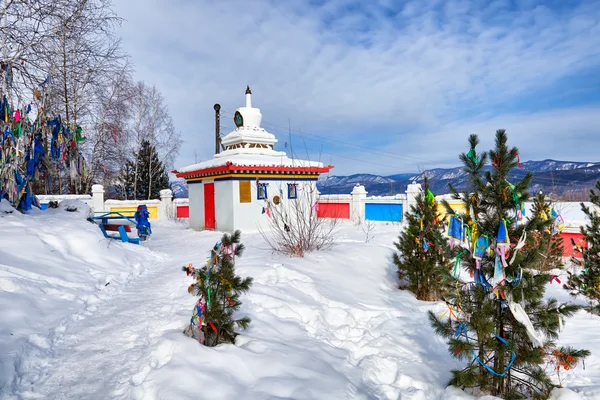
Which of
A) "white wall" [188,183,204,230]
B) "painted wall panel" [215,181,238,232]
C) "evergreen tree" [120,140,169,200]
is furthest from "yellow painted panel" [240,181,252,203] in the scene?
"evergreen tree" [120,140,169,200]

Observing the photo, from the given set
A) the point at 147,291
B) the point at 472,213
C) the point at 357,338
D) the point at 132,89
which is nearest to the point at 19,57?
the point at 147,291

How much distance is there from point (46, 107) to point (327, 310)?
7.92 metres

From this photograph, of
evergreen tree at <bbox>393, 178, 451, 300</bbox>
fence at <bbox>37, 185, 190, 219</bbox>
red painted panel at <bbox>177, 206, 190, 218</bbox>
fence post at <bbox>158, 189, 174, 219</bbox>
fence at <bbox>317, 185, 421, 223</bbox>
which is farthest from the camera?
red painted panel at <bbox>177, 206, 190, 218</bbox>

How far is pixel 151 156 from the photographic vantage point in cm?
2523

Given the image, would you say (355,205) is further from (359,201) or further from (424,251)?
(424,251)

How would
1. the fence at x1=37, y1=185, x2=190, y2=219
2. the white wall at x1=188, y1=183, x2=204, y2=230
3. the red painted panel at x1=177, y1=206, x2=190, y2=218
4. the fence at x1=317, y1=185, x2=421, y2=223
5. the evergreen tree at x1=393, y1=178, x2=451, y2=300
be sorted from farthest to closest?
the red painted panel at x1=177, y1=206, x2=190, y2=218 < the fence at x1=37, y1=185, x2=190, y2=219 < the fence at x1=317, y1=185, x2=421, y2=223 < the white wall at x1=188, y1=183, x2=204, y2=230 < the evergreen tree at x1=393, y1=178, x2=451, y2=300

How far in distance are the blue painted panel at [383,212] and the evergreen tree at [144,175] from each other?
1525cm

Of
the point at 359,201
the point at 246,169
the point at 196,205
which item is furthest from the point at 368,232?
the point at 196,205

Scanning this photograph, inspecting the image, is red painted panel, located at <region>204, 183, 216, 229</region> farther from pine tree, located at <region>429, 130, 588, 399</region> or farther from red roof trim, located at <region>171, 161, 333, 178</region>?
pine tree, located at <region>429, 130, 588, 399</region>

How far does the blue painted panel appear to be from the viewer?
16.7 m

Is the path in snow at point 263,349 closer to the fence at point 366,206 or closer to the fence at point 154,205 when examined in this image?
the fence at point 366,206

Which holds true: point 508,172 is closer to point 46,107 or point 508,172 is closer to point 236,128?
point 46,107

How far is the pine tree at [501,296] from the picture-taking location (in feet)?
10.4

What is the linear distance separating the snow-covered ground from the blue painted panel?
8.91 meters
